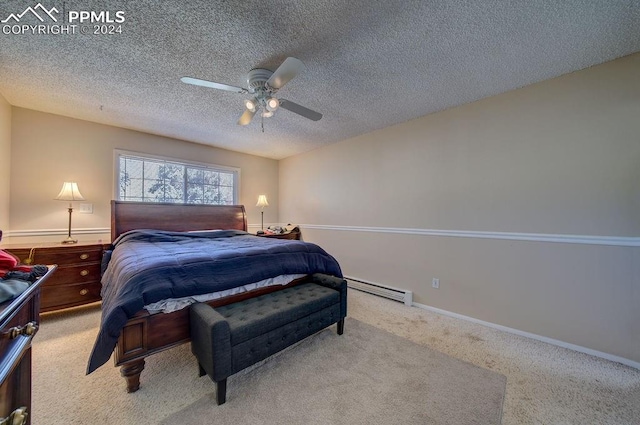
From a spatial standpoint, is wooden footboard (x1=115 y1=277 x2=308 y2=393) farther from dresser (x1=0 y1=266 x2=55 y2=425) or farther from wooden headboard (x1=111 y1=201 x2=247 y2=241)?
wooden headboard (x1=111 y1=201 x2=247 y2=241)

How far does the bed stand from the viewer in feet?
5.05

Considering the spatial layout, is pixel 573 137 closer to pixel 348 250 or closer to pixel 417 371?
pixel 417 371

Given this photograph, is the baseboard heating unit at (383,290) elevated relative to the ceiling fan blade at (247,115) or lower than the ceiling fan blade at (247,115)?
lower

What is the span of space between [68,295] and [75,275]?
222 mm

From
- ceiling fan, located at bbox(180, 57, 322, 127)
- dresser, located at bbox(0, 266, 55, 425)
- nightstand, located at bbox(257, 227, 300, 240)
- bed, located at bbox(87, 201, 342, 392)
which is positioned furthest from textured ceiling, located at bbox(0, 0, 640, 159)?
nightstand, located at bbox(257, 227, 300, 240)

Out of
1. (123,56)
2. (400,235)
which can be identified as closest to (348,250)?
(400,235)

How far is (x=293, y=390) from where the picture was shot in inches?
65.3

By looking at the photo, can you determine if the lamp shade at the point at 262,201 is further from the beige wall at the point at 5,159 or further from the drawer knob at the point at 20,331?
the drawer knob at the point at 20,331

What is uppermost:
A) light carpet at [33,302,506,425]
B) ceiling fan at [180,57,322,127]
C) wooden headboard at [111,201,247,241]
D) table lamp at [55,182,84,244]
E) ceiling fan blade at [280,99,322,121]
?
ceiling fan at [180,57,322,127]

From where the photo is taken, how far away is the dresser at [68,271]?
2604mm

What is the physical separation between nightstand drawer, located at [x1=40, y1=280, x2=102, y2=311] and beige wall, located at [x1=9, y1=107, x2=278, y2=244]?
0.87 metres

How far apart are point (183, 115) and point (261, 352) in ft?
9.74

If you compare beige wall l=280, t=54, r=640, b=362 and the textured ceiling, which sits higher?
the textured ceiling

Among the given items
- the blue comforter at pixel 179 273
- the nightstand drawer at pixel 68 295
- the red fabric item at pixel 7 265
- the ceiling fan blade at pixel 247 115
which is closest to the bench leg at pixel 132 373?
the blue comforter at pixel 179 273
